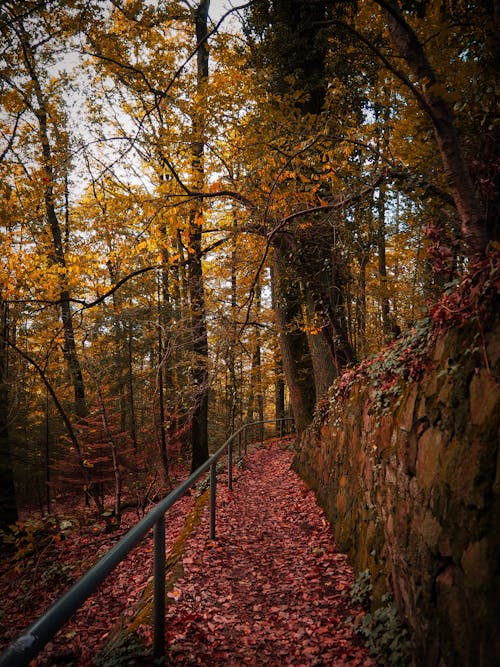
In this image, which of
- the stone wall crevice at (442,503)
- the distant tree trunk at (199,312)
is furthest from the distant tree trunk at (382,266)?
the distant tree trunk at (199,312)

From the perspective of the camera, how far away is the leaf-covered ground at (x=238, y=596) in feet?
9.66

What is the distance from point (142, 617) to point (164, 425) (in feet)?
20.0

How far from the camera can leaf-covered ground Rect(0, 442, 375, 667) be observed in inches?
116

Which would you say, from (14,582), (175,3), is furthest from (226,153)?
(14,582)

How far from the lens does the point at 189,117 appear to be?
7.16 meters

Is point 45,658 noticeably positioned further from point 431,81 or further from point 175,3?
point 175,3

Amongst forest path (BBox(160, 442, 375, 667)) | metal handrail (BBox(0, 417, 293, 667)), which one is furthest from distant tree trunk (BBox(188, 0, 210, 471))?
metal handrail (BBox(0, 417, 293, 667))

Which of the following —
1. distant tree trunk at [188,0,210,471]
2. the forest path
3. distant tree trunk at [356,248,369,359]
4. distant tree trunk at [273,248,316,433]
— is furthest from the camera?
distant tree trunk at [188,0,210,471]

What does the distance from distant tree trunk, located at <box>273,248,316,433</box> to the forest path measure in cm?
320

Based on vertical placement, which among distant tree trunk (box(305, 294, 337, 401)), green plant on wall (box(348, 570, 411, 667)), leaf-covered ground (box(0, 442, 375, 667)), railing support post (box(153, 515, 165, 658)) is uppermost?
distant tree trunk (box(305, 294, 337, 401))

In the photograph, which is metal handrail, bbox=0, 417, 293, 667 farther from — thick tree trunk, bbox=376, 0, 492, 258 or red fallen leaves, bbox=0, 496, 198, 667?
thick tree trunk, bbox=376, 0, 492, 258

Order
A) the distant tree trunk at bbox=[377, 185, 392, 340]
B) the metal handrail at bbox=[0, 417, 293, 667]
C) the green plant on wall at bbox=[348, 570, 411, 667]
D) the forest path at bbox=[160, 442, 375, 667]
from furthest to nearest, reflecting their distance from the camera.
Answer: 1. the distant tree trunk at bbox=[377, 185, 392, 340]
2. the forest path at bbox=[160, 442, 375, 667]
3. the green plant on wall at bbox=[348, 570, 411, 667]
4. the metal handrail at bbox=[0, 417, 293, 667]

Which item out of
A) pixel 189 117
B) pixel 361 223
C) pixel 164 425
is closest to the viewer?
pixel 361 223

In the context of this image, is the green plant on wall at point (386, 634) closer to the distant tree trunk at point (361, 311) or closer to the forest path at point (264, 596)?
the forest path at point (264, 596)
